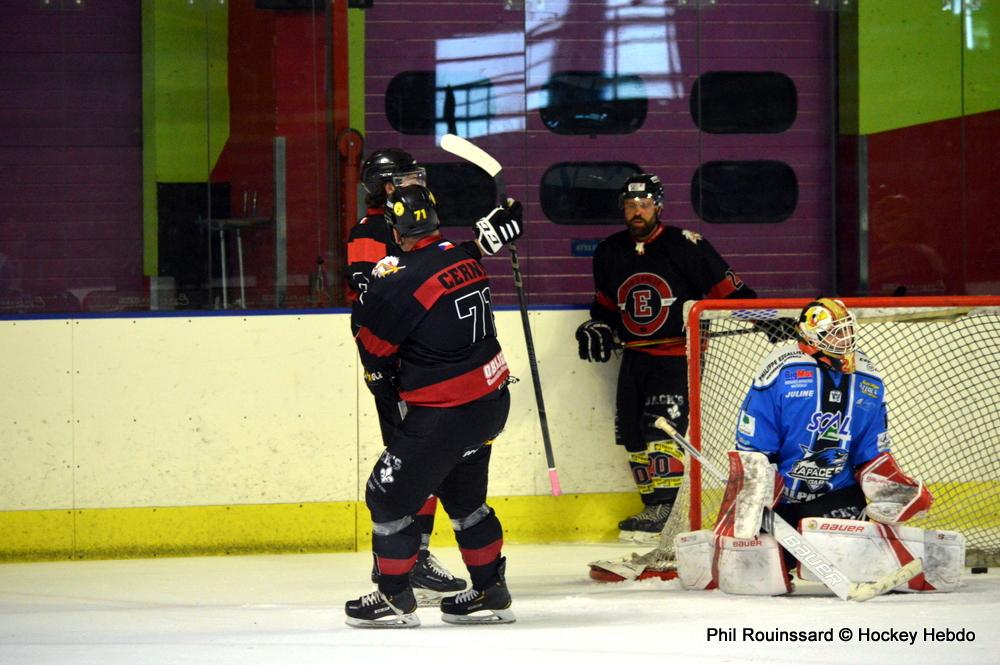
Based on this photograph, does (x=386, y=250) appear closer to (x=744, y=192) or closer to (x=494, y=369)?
(x=494, y=369)

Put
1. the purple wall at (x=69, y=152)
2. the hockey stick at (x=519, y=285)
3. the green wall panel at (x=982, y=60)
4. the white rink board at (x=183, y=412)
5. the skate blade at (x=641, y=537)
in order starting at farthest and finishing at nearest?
the green wall panel at (x=982, y=60) → the purple wall at (x=69, y=152) → the skate blade at (x=641, y=537) → the white rink board at (x=183, y=412) → the hockey stick at (x=519, y=285)

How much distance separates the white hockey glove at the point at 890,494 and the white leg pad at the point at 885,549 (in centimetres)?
4

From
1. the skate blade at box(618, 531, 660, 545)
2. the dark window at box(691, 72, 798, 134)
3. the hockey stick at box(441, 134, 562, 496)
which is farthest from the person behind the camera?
the dark window at box(691, 72, 798, 134)

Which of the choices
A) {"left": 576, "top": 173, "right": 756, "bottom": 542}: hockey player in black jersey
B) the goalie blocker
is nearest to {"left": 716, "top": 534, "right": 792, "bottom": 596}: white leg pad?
the goalie blocker

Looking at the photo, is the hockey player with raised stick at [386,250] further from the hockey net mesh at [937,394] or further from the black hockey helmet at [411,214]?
the hockey net mesh at [937,394]

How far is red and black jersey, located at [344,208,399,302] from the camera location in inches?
180

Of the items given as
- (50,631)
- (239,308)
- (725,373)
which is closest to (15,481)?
(239,308)

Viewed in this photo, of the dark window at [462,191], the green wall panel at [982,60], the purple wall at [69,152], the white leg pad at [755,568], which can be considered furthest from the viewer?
the dark window at [462,191]

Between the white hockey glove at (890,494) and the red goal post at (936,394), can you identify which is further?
the red goal post at (936,394)

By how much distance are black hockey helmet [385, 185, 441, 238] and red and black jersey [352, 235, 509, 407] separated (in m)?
0.04

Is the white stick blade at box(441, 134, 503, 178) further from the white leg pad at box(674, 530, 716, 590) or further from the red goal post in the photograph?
the white leg pad at box(674, 530, 716, 590)

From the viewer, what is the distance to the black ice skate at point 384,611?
398 cm

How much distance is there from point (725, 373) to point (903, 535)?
1.32 metres

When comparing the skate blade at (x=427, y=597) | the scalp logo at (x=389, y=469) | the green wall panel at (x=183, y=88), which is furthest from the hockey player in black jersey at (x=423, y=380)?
the green wall panel at (x=183, y=88)
